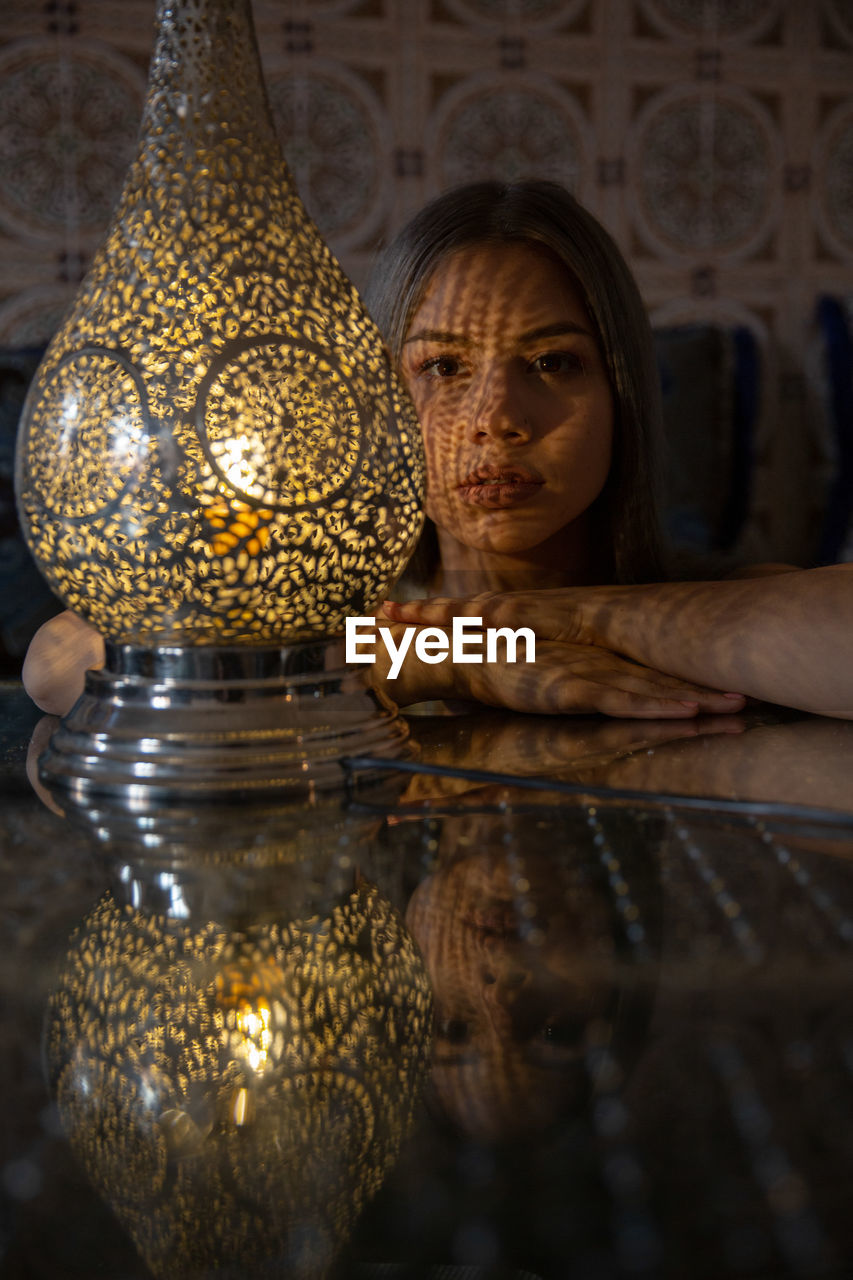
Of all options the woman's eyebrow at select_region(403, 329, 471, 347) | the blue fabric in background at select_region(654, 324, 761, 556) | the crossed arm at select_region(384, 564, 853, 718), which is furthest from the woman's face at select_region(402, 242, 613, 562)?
the blue fabric in background at select_region(654, 324, 761, 556)

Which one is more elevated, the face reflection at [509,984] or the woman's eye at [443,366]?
the woman's eye at [443,366]

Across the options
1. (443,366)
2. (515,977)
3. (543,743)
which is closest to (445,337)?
(443,366)

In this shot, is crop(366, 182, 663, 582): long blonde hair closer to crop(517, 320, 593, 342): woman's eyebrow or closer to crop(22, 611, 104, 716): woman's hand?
crop(517, 320, 593, 342): woman's eyebrow

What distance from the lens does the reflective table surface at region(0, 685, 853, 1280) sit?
125 millimetres

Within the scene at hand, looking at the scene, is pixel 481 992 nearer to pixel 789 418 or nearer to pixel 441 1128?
pixel 441 1128

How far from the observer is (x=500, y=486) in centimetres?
71

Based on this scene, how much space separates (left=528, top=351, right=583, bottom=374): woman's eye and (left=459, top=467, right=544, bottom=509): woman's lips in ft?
0.25

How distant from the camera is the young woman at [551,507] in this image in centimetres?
48

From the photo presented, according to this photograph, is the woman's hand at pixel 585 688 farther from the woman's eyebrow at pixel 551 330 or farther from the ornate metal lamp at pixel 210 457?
the woman's eyebrow at pixel 551 330

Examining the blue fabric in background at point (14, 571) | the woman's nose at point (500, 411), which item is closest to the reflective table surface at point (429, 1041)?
the woman's nose at point (500, 411)

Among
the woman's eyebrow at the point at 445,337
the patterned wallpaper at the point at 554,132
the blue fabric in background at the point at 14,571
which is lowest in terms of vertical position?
the blue fabric in background at the point at 14,571

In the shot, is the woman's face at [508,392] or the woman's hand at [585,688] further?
the woman's face at [508,392]

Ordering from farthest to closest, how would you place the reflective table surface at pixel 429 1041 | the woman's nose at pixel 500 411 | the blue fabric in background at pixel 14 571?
1. the blue fabric in background at pixel 14 571
2. the woman's nose at pixel 500 411
3. the reflective table surface at pixel 429 1041

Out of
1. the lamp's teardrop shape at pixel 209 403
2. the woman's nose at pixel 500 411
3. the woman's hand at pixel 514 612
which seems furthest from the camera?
the woman's nose at pixel 500 411
